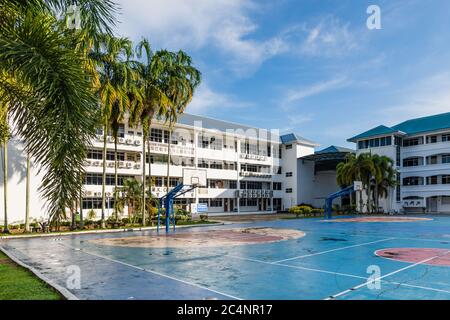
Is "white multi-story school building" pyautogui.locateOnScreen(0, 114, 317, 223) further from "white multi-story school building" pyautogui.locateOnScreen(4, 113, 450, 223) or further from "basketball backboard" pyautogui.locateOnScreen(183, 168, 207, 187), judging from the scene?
"basketball backboard" pyautogui.locateOnScreen(183, 168, 207, 187)

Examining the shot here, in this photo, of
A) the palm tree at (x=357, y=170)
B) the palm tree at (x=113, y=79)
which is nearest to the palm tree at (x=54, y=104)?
the palm tree at (x=113, y=79)

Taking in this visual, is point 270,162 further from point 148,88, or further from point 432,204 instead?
point 148,88

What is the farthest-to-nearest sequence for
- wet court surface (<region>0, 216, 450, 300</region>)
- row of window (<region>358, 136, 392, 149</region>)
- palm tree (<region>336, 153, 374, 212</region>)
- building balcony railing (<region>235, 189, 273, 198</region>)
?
row of window (<region>358, 136, 392, 149</region>), building balcony railing (<region>235, 189, 273, 198</region>), palm tree (<region>336, 153, 374, 212</region>), wet court surface (<region>0, 216, 450, 300</region>)

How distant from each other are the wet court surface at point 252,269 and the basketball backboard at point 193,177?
514 inches

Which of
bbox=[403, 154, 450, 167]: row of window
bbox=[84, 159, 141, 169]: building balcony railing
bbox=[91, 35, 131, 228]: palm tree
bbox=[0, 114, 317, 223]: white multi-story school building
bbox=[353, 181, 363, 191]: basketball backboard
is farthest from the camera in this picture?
bbox=[403, 154, 450, 167]: row of window

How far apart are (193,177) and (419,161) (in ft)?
145

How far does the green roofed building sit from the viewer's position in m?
58.7

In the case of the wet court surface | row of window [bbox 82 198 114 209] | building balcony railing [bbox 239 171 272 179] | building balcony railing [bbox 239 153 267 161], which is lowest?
the wet court surface

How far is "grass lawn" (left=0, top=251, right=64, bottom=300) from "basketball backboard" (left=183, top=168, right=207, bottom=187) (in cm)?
2029

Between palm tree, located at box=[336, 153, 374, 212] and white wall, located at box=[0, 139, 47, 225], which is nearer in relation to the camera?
white wall, located at box=[0, 139, 47, 225]

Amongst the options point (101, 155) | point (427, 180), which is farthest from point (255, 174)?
point (427, 180)

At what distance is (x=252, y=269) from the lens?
1305cm

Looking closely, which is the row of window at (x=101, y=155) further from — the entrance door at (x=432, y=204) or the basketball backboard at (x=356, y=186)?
the entrance door at (x=432, y=204)

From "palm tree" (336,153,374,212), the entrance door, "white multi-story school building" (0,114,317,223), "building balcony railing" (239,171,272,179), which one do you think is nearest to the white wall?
"white multi-story school building" (0,114,317,223)
